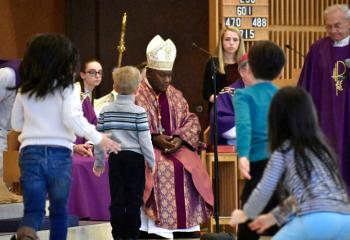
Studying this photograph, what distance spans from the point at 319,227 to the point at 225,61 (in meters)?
5.29

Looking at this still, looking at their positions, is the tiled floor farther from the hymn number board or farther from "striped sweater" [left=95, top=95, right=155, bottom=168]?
the hymn number board

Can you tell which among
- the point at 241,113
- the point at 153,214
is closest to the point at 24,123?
the point at 241,113

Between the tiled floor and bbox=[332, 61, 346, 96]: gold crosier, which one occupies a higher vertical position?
bbox=[332, 61, 346, 96]: gold crosier

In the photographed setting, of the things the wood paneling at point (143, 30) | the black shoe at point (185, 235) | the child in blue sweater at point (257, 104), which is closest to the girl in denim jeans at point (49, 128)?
the child in blue sweater at point (257, 104)

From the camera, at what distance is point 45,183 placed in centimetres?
A: 586

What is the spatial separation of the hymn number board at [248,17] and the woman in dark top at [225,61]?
0.76 m

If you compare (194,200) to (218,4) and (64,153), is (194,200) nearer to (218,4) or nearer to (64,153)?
(218,4)

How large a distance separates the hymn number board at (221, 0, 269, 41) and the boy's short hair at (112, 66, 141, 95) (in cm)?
308

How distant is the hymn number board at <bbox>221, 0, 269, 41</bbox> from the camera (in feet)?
33.9

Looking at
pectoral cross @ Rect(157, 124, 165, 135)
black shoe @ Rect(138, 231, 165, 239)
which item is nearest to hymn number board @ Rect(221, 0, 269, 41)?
pectoral cross @ Rect(157, 124, 165, 135)

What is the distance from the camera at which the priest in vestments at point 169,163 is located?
8742 millimetres

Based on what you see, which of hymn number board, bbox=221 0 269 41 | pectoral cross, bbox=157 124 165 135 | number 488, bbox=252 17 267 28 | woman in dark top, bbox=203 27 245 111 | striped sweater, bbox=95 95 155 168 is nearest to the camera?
striped sweater, bbox=95 95 155 168

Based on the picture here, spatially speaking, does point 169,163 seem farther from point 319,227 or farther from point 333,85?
point 319,227

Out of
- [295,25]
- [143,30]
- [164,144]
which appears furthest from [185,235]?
[143,30]
